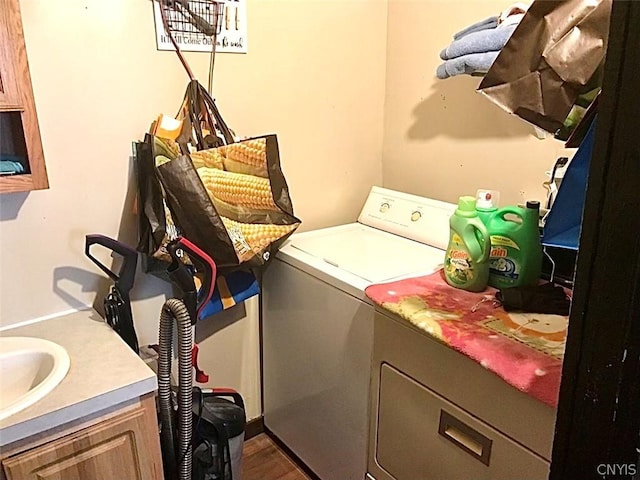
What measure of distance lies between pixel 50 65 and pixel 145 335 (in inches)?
34.8

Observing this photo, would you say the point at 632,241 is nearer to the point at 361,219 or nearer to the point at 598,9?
the point at 598,9

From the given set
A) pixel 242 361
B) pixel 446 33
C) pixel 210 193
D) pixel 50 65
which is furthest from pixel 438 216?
pixel 50 65

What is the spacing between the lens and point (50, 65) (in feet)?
4.75

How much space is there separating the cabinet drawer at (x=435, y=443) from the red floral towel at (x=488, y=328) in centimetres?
18

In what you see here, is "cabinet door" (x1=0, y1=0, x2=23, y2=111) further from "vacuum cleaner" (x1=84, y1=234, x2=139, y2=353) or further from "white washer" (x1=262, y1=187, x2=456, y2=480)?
"white washer" (x1=262, y1=187, x2=456, y2=480)

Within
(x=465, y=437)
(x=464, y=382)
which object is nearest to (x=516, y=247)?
(x=464, y=382)

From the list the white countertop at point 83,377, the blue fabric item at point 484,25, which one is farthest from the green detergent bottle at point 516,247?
the white countertop at point 83,377

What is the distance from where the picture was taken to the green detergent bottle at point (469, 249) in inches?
56.0

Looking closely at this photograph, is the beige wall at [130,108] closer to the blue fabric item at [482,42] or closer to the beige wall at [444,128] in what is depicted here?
the beige wall at [444,128]

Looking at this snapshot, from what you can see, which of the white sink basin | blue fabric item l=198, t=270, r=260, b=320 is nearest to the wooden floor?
blue fabric item l=198, t=270, r=260, b=320

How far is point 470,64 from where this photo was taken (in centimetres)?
153

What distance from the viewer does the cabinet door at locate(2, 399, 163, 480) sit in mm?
1177

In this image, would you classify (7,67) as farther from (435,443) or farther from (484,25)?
(435,443)

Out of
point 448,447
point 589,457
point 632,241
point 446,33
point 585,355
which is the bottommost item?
point 448,447
